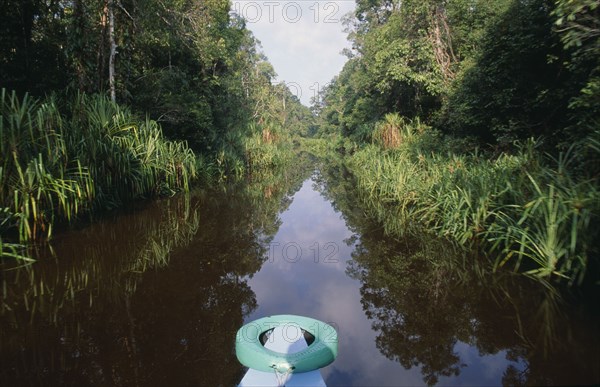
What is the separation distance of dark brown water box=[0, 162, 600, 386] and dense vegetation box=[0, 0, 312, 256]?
74 cm

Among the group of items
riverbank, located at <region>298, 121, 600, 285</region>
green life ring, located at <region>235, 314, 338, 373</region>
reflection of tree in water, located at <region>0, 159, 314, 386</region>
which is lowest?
reflection of tree in water, located at <region>0, 159, 314, 386</region>

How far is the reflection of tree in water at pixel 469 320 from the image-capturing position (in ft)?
7.58

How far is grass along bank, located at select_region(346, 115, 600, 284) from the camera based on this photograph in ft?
11.0

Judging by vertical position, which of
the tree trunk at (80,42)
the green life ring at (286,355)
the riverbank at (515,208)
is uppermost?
the tree trunk at (80,42)

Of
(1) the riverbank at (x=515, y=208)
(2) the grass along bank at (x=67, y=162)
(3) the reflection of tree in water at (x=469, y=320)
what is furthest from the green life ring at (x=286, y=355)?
(2) the grass along bank at (x=67, y=162)

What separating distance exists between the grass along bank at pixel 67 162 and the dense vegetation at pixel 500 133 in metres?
4.86

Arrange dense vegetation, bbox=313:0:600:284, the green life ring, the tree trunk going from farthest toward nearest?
the tree trunk < dense vegetation, bbox=313:0:600:284 < the green life ring

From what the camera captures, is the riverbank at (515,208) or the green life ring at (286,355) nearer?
the green life ring at (286,355)

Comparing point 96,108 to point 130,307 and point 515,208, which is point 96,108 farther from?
point 515,208

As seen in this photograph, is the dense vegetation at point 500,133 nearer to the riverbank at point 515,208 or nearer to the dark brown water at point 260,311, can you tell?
the riverbank at point 515,208

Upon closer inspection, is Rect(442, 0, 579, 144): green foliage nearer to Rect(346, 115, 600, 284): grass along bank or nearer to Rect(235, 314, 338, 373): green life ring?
Rect(346, 115, 600, 284): grass along bank

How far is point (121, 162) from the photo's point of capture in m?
6.08

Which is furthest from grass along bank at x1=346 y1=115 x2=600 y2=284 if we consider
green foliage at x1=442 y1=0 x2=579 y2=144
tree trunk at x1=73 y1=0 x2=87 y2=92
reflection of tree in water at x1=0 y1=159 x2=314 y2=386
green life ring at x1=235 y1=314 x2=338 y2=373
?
tree trunk at x1=73 y1=0 x2=87 y2=92

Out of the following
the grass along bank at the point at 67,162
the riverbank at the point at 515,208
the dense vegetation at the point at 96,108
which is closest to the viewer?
the riverbank at the point at 515,208
